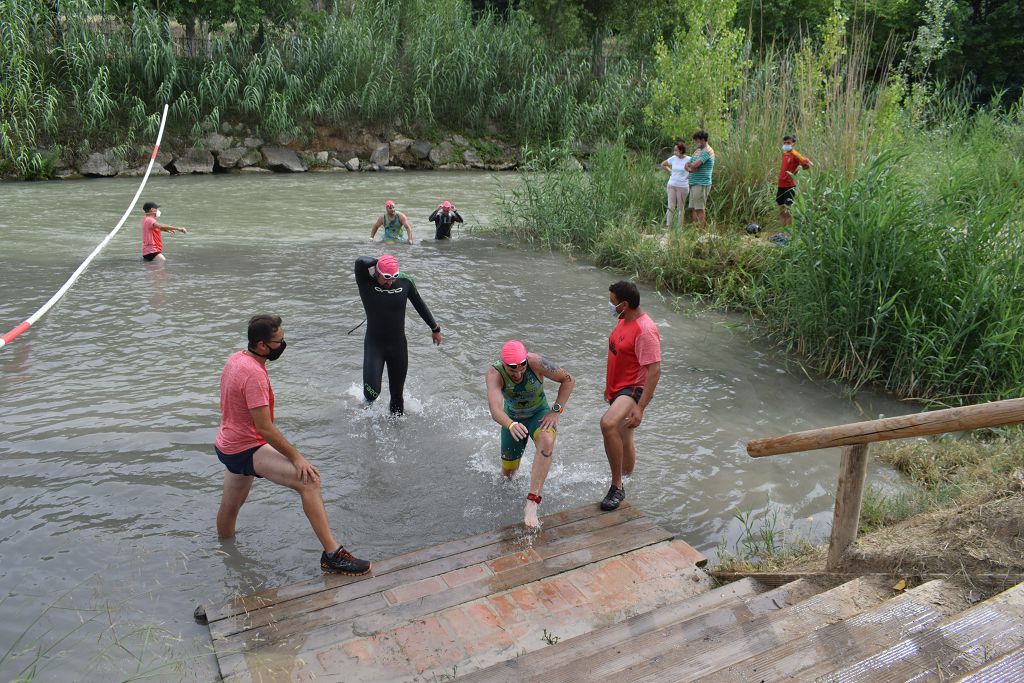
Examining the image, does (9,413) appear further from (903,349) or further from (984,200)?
(984,200)

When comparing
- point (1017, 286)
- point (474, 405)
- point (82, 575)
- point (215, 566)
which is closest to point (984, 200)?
point (1017, 286)

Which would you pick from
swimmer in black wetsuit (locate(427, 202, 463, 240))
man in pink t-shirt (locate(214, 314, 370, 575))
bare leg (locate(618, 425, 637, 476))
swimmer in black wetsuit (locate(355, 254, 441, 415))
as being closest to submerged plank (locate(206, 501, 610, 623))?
man in pink t-shirt (locate(214, 314, 370, 575))

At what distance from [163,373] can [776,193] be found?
912 cm

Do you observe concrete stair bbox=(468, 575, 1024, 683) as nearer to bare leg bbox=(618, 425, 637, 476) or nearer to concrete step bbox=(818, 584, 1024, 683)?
concrete step bbox=(818, 584, 1024, 683)

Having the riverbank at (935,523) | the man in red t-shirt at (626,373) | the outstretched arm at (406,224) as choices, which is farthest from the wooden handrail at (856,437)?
the outstretched arm at (406,224)

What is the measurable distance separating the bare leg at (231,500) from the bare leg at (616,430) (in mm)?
2479

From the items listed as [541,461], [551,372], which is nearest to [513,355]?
[551,372]

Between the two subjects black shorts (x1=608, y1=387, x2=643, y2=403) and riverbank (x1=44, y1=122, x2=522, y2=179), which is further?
riverbank (x1=44, y1=122, x2=522, y2=179)

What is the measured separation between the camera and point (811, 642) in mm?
2984

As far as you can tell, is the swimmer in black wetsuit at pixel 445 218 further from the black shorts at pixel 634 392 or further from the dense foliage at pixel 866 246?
the black shorts at pixel 634 392

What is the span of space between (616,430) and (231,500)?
2725 millimetres

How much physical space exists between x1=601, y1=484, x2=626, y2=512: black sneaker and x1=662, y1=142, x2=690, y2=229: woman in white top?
750 cm

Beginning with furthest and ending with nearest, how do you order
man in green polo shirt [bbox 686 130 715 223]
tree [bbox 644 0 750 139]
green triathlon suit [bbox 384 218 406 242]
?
tree [bbox 644 0 750 139] → green triathlon suit [bbox 384 218 406 242] → man in green polo shirt [bbox 686 130 715 223]

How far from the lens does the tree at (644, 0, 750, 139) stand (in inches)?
556
